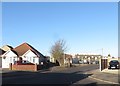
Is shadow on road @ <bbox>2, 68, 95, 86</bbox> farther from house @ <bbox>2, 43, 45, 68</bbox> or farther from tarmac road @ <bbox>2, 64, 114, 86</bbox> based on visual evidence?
house @ <bbox>2, 43, 45, 68</bbox>

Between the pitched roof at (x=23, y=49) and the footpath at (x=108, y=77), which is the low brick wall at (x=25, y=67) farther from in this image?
the footpath at (x=108, y=77)

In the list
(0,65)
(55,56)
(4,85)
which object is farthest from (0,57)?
(4,85)

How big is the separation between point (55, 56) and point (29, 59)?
9193 millimetres

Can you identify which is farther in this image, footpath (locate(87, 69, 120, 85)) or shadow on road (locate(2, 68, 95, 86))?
footpath (locate(87, 69, 120, 85))

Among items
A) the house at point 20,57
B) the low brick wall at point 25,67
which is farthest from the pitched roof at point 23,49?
the low brick wall at point 25,67

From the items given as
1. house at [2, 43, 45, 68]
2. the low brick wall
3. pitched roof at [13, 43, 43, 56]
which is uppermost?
pitched roof at [13, 43, 43, 56]

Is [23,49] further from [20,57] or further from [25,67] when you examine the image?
[25,67]

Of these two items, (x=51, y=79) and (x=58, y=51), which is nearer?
(x=51, y=79)

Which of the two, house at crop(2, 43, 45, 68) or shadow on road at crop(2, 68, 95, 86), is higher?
house at crop(2, 43, 45, 68)

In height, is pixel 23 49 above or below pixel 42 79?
above

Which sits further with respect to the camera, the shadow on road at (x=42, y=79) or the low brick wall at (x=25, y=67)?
the low brick wall at (x=25, y=67)

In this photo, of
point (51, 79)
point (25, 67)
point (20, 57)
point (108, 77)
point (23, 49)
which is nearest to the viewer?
point (51, 79)

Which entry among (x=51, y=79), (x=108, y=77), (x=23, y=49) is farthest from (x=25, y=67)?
(x=51, y=79)

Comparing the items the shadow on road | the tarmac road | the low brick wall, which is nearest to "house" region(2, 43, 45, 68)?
the low brick wall
